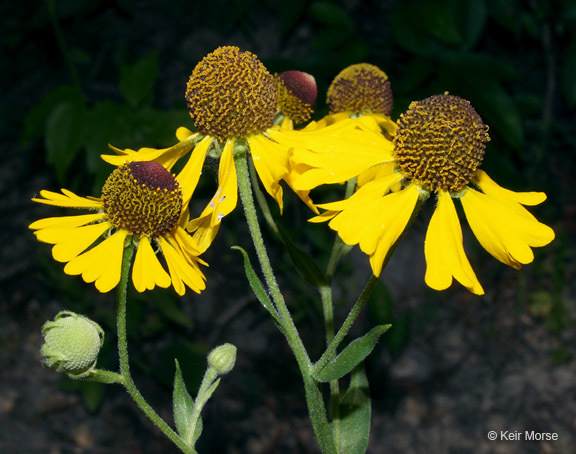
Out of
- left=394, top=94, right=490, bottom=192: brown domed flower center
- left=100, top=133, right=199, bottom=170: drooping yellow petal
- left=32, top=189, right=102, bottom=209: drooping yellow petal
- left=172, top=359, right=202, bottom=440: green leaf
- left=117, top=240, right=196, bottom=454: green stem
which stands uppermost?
left=394, top=94, right=490, bottom=192: brown domed flower center

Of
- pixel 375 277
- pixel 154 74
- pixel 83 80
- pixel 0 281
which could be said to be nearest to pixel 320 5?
pixel 154 74

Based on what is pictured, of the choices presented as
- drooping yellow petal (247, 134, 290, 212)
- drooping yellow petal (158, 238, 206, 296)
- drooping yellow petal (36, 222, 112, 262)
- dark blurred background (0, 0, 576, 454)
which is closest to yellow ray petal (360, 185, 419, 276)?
drooping yellow petal (247, 134, 290, 212)

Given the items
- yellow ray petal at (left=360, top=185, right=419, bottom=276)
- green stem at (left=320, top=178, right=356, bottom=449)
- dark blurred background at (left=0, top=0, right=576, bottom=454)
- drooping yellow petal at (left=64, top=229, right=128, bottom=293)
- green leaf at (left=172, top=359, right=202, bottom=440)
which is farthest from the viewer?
dark blurred background at (left=0, top=0, right=576, bottom=454)

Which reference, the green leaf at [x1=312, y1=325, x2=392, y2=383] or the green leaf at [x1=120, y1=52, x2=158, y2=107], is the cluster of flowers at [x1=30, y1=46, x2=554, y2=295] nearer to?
the green leaf at [x1=312, y1=325, x2=392, y2=383]

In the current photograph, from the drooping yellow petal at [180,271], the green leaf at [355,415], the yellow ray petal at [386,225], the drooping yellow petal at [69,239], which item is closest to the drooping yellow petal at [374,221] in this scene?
the yellow ray petal at [386,225]

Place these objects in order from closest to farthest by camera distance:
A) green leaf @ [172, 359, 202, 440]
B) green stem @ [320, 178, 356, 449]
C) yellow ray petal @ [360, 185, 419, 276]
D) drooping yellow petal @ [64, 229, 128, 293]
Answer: yellow ray petal @ [360, 185, 419, 276]
drooping yellow petal @ [64, 229, 128, 293]
green leaf @ [172, 359, 202, 440]
green stem @ [320, 178, 356, 449]

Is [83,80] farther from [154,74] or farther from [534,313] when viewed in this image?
[534,313]

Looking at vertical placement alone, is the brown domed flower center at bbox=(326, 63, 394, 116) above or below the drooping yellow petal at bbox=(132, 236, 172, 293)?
above
